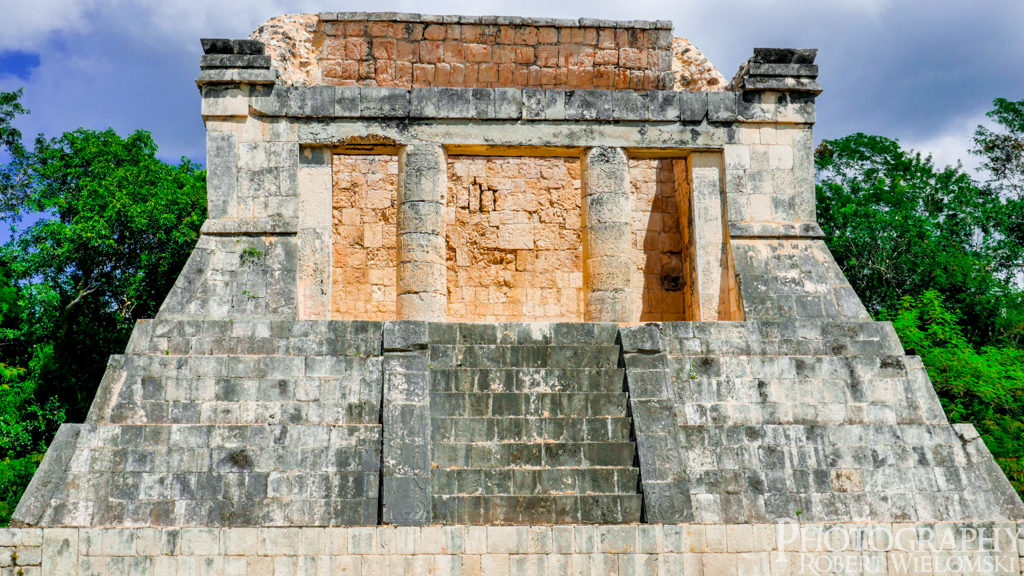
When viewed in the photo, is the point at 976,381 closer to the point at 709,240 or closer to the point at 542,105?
the point at 709,240

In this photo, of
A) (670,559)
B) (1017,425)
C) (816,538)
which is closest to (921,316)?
(1017,425)

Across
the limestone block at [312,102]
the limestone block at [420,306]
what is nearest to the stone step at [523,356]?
the limestone block at [420,306]

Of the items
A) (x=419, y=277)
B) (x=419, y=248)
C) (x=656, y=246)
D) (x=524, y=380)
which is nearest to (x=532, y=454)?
(x=524, y=380)

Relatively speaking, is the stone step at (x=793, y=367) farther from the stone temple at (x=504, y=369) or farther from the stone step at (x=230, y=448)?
the stone step at (x=230, y=448)

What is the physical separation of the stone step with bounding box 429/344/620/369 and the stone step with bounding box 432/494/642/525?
1.82 meters

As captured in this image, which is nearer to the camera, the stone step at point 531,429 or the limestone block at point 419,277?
Result: the stone step at point 531,429

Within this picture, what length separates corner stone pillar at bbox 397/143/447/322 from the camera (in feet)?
39.7

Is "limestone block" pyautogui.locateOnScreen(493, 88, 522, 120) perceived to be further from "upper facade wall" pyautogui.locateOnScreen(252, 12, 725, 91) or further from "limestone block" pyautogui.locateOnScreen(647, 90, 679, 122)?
"upper facade wall" pyautogui.locateOnScreen(252, 12, 725, 91)

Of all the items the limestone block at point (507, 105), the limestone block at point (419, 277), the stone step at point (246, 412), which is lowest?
the stone step at point (246, 412)

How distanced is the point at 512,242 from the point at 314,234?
162 inches

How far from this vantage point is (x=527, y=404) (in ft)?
32.3

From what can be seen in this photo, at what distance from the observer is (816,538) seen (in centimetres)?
877

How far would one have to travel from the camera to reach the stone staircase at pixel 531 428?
8867 millimetres

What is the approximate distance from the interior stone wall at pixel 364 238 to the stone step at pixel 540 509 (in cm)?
663
